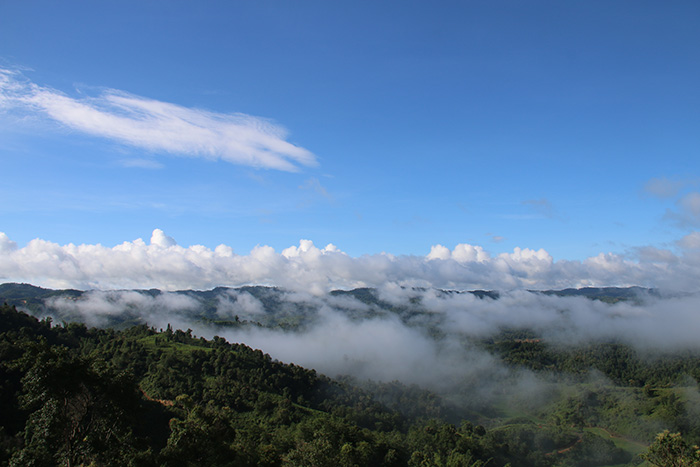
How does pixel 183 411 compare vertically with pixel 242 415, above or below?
above

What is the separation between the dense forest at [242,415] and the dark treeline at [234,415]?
162mm

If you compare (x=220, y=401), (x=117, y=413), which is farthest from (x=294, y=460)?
(x=220, y=401)

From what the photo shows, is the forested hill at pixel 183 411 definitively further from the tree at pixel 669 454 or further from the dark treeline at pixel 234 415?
the tree at pixel 669 454

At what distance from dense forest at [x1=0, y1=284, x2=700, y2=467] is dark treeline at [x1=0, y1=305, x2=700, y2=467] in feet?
0.53

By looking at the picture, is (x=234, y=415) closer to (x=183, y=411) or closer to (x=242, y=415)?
(x=242, y=415)

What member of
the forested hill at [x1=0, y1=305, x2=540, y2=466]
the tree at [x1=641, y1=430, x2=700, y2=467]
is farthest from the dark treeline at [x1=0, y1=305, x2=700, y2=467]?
the tree at [x1=641, y1=430, x2=700, y2=467]

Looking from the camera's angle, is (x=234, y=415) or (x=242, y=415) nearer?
(x=234, y=415)

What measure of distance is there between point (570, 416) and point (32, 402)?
201m

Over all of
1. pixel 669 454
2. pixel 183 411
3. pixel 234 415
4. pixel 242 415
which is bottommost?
pixel 242 415

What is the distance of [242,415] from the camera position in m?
104

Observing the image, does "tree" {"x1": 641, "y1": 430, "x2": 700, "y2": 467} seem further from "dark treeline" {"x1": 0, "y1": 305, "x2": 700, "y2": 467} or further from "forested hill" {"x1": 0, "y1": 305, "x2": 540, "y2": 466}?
"forested hill" {"x1": 0, "y1": 305, "x2": 540, "y2": 466}

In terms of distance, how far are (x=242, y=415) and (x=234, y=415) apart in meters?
5.13

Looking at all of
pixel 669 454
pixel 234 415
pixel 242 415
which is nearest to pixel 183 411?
pixel 234 415

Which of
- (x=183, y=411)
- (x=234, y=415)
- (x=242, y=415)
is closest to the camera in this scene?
(x=183, y=411)
